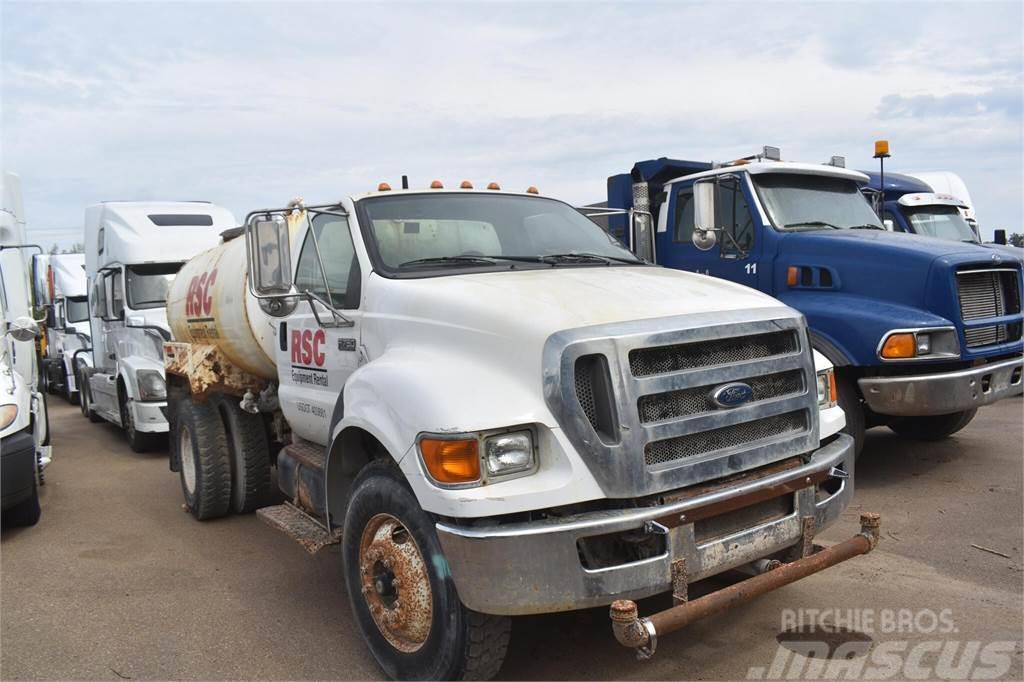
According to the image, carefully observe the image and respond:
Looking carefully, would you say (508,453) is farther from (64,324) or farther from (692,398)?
(64,324)

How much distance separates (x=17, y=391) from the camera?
651 cm

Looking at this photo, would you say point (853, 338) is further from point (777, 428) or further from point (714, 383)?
point (714, 383)

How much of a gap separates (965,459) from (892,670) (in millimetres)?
4408

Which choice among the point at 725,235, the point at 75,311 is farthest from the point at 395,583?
the point at 75,311

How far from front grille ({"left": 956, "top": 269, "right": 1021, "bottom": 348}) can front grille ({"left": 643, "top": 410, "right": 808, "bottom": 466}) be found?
136 inches

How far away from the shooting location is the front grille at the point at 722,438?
10.6 ft

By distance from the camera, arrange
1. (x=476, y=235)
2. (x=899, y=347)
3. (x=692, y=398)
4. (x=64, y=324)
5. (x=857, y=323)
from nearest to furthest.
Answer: (x=692, y=398)
(x=476, y=235)
(x=899, y=347)
(x=857, y=323)
(x=64, y=324)

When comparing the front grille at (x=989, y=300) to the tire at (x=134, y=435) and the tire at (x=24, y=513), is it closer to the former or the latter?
the tire at (x=24, y=513)

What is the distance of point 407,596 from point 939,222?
9.67 m

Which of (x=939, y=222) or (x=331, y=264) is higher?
(x=939, y=222)

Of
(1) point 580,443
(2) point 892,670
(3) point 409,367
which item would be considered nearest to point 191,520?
(3) point 409,367

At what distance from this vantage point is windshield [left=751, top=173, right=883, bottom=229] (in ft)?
24.1

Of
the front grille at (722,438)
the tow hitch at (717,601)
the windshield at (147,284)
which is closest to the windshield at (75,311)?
the windshield at (147,284)

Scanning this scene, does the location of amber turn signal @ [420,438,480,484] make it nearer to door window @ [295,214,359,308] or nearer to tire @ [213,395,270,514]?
door window @ [295,214,359,308]
